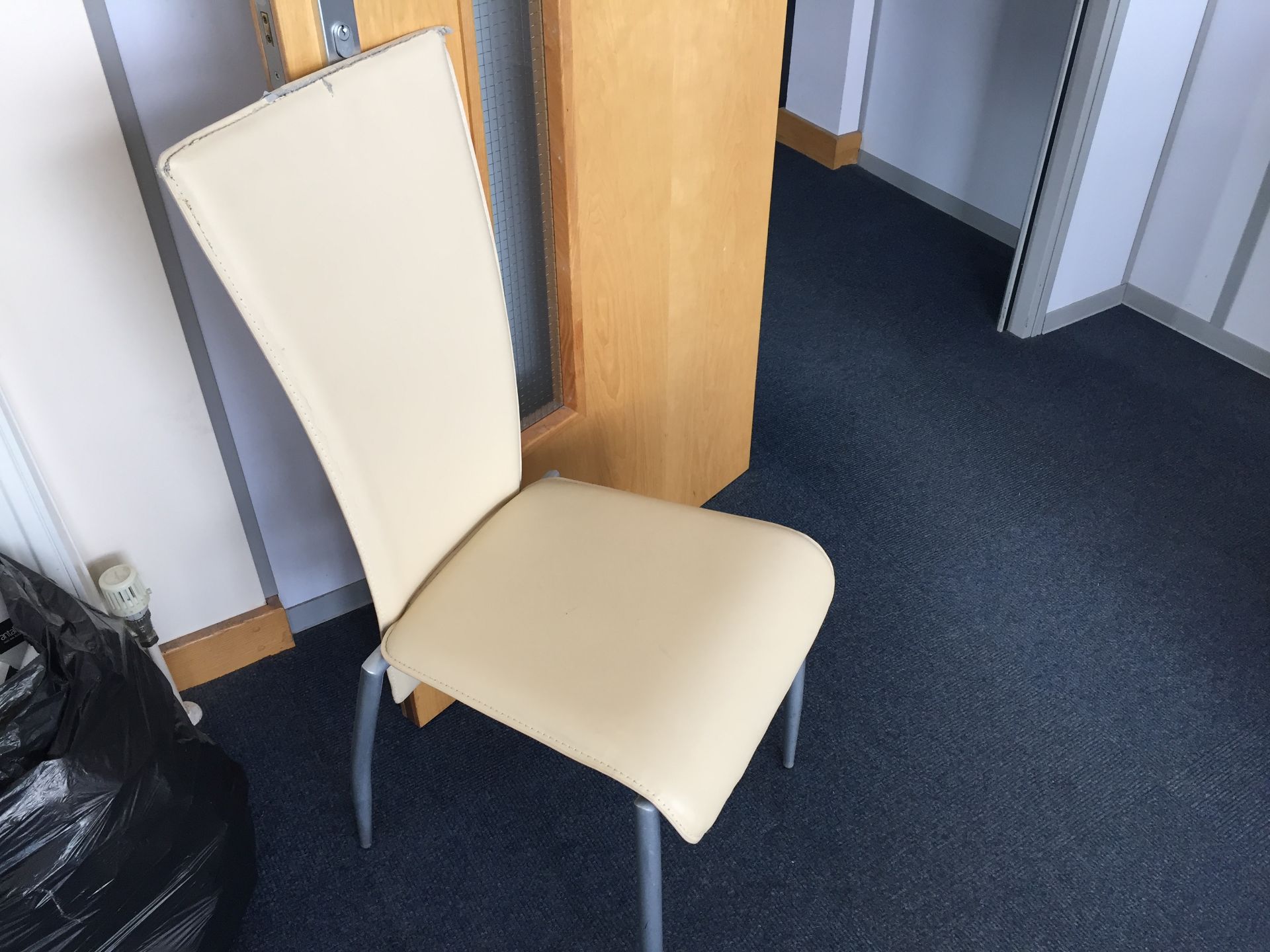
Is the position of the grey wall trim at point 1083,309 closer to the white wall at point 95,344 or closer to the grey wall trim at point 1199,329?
the grey wall trim at point 1199,329

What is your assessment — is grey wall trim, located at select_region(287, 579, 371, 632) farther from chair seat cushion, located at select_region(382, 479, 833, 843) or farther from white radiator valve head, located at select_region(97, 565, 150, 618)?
chair seat cushion, located at select_region(382, 479, 833, 843)

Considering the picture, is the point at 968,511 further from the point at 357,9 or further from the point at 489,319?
the point at 357,9

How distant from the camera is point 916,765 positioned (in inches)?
60.2

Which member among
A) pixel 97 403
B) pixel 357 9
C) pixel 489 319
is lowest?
pixel 97 403

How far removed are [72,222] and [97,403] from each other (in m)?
0.24

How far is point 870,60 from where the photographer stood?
10.3 feet

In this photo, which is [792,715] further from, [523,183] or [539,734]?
[523,183]

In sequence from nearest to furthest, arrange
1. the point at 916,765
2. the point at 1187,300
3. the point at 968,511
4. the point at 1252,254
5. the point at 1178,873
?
1. the point at 1178,873
2. the point at 916,765
3. the point at 968,511
4. the point at 1252,254
5. the point at 1187,300

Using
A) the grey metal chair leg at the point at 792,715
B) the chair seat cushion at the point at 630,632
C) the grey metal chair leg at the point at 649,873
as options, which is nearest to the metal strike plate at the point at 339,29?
the chair seat cushion at the point at 630,632

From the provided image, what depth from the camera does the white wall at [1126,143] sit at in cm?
210

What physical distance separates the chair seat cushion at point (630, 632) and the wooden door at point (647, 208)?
11.9 inches

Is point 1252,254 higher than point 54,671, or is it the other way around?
point 54,671

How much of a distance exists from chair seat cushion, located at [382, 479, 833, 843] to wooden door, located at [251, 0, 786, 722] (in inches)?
11.9

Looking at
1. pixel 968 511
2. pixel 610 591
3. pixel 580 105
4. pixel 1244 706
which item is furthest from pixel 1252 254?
pixel 610 591
